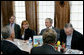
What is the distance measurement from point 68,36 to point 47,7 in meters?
1.80

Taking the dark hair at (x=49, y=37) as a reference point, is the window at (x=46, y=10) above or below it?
above

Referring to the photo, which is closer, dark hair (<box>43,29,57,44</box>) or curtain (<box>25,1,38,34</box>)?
dark hair (<box>43,29,57,44</box>)

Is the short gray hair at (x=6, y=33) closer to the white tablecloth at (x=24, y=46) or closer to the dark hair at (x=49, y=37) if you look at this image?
the dark hair at (x=49, y=37)

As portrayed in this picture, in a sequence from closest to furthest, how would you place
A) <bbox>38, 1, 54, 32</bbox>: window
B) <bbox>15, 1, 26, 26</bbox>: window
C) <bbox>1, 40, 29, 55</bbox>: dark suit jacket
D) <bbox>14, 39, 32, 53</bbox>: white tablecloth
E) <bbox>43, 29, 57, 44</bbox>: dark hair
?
<bbox>43, 29, 57, 44</bbox>: dark hair, <bbox>1, 40, 29, 55</bbox>: dark suit jacket, <bbox>14, 39, 32, 53</bbox>: white tablecloth, <bbox>38, 1, 54, 32</bbox>: window, <bbox>15, 1, 26, 26</bbox>: window

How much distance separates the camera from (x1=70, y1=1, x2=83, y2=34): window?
172 inches

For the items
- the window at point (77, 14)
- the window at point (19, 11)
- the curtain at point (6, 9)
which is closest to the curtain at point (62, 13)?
the window at point (77, 14)

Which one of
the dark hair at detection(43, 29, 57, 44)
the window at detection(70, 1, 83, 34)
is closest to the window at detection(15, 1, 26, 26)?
the window at detection(70, 1, 83, 34)

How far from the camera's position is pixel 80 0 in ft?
14.2

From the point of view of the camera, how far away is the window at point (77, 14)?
14.3 ft

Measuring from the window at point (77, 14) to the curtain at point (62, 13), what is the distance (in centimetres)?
15

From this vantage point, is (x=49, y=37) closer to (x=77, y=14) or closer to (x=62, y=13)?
(x=62, y=13)

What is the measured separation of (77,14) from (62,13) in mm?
464

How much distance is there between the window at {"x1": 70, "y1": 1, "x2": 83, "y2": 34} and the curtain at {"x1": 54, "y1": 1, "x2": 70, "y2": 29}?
154 millimetres

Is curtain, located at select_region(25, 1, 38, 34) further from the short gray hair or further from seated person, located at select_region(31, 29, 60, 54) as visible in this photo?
seated person, located at select_region(31, 29, 60, 54)
